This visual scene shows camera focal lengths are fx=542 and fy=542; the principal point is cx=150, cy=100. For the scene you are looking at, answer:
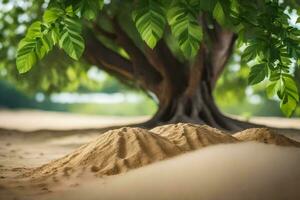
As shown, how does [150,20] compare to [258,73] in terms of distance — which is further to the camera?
[258,73]

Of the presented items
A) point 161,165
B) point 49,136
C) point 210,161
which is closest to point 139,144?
point 161,165

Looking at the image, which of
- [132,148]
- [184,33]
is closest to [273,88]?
[184,33]

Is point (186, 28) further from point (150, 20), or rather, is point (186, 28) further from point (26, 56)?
point (26, 56)

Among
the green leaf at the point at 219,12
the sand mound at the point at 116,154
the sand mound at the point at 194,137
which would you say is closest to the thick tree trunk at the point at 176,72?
the sand mound at the point at 194,137

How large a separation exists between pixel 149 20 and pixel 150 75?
8674mm

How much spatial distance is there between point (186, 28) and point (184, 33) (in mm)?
33

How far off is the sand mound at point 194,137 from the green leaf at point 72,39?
2.26m

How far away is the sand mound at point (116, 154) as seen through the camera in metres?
4.98

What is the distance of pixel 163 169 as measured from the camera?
458 centimetres

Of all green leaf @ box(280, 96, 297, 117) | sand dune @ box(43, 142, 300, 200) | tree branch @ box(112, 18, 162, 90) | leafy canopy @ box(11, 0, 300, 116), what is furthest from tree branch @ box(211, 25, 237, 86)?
green leaf @ box(280, 96, 297, 117)

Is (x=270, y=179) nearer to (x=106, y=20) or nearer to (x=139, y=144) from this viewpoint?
(x=139, y=144)

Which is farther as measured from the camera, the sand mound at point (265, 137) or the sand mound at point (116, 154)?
the sand mound at point (265, 137)

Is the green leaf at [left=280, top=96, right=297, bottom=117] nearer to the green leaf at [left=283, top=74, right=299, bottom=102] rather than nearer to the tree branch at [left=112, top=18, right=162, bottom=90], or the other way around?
the green leaf at [left=283, top=74, right=299, bottom=102]

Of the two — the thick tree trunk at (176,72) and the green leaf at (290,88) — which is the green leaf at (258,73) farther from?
the thick tree trunk at (176,72)
